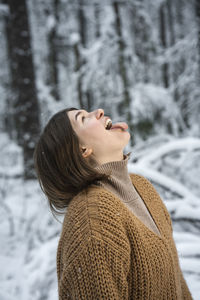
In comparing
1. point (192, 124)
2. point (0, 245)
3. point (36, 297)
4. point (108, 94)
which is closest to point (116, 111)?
point (108, 94)

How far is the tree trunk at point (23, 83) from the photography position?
3.82 m

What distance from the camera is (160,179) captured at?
7.55ft

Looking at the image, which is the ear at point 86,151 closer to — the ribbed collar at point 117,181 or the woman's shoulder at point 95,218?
the ribbed collar at point 117,181

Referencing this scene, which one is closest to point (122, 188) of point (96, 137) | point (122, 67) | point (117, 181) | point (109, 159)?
point (117, 181)

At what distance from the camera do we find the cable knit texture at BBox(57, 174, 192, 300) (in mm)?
854

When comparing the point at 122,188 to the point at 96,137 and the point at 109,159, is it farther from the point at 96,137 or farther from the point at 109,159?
the point at 96,137

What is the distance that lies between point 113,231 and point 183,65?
18.5 ft

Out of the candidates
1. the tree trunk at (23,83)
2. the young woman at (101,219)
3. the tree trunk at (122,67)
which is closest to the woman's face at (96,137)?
the young woman at (101,219)

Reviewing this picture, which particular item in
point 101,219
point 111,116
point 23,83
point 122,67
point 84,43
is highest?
point 84,43

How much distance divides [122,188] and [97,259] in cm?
38

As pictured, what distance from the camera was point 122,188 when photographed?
3.75 feet

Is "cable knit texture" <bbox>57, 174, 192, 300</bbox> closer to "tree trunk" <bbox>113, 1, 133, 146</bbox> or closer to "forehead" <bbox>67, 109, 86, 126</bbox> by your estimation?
"forehead" <bbox>67, 109, 86, 126</bbox>

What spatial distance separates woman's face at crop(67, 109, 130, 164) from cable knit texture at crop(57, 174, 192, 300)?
18 centimetres

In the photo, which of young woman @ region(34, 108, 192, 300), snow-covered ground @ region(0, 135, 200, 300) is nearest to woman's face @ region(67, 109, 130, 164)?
young woman @ region(34, 108, 192, 300)
